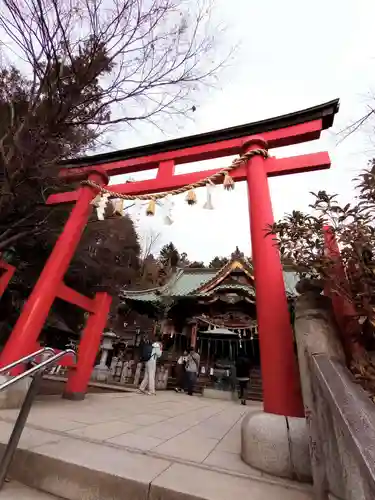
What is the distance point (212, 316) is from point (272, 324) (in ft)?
40.1

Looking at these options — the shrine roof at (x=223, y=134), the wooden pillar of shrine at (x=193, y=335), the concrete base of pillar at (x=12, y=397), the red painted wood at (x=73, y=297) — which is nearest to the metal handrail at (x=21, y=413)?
the concrete base of pillar at (x=12, y=397)

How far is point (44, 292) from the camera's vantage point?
15.6 feet

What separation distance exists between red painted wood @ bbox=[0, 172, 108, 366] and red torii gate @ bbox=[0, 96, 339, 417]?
0.01 meters

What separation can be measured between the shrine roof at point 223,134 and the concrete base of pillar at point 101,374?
369 inches

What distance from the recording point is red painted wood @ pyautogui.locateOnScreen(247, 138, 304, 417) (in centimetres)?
254

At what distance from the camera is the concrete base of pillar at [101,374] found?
11.9 m

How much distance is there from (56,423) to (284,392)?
2487 mm

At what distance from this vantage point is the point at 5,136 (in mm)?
4738

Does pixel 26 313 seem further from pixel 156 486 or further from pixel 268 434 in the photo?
pixel 268 434

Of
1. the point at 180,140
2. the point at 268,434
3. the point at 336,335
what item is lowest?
the point at 268,434

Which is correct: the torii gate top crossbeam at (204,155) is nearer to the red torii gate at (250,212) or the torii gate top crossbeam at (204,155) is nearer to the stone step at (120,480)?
the red torii gate at (250,212)

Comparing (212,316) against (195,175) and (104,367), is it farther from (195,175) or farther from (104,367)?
(195,175)

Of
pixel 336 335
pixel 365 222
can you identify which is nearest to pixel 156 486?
pixel 336 335

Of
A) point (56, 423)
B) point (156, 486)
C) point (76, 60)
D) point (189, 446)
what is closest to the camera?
point (156, 486)
